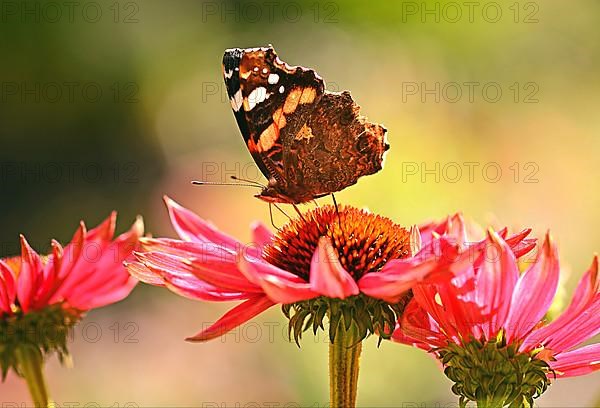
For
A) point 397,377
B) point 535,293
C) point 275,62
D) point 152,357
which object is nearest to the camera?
point 535,293

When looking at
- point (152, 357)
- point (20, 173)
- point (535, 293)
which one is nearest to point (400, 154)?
point (152, 357)

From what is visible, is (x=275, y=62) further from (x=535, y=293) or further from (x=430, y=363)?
(x=430, y=363)

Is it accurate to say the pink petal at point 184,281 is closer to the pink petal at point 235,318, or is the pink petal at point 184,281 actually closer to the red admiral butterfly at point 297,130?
the pink petal at point 235,318

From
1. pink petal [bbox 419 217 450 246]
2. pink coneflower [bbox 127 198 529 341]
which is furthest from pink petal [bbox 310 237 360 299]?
pink petal [bbox 419 217 450 246]

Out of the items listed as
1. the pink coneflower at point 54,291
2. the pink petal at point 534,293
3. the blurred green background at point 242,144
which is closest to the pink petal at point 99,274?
the pink coneflower at point 54,291

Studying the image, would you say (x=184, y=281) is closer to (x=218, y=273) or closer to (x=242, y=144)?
(x=218, y=273)
